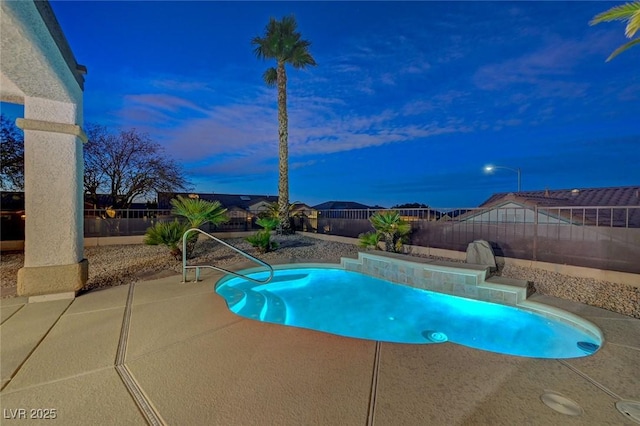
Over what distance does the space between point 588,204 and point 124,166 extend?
19.0m

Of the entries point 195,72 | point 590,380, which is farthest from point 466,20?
point 590,380

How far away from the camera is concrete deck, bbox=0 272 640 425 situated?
60.1 inches

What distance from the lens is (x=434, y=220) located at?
8055mm

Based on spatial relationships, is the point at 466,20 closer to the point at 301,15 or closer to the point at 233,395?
Result: the point at 301,15

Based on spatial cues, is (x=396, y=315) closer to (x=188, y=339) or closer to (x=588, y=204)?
(x=188, y=339)

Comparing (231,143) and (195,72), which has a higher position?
(195,72)

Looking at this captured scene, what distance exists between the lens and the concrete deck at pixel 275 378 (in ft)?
5.01

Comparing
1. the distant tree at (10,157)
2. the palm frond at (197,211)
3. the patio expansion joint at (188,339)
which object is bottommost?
the patio expansion joint at (188,339)

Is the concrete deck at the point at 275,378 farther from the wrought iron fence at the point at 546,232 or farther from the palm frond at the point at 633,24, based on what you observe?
the palm frond at the point at 633,24

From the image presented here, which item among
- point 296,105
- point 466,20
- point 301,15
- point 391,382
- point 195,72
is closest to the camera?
point 391,382

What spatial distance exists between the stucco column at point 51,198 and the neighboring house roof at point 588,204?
29.0 ft

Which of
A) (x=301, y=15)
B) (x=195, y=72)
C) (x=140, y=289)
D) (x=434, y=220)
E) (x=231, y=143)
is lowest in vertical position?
(x=140, y=289)

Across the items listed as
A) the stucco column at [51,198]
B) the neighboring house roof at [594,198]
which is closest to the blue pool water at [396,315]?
the stucco column at [51,198]

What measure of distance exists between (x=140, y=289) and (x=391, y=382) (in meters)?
4.02
